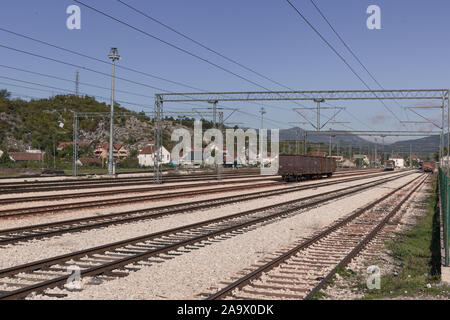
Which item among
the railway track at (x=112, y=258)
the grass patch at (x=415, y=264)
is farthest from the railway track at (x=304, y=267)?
the railway track at (x=112, y=258)

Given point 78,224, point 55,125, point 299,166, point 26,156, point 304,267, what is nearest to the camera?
point 304,267

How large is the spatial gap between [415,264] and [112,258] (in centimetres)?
652

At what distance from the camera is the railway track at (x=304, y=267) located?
7668mm

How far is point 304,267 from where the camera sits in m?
9.70

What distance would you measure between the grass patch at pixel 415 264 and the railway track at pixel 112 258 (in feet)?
15.0

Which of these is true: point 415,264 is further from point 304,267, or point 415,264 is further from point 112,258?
point 112,258

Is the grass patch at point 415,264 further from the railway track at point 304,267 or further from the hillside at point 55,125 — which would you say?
the hillside at point 55,125

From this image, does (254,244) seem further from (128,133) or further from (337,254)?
(128,133)

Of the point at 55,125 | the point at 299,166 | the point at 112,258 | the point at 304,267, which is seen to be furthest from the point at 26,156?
the point at 304,267

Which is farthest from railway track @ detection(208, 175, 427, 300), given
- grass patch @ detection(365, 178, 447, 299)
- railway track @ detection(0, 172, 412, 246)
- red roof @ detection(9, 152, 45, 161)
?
red roof @ detection(9, 152, 45, 161)

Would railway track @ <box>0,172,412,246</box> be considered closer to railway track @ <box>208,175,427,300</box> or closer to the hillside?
railway track @ <box>208,175,427,300</box>

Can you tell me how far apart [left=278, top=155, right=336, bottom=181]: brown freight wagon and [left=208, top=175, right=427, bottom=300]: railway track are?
28.6 metres

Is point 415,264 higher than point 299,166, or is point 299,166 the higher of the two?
point 299,166
